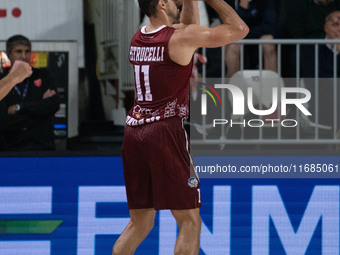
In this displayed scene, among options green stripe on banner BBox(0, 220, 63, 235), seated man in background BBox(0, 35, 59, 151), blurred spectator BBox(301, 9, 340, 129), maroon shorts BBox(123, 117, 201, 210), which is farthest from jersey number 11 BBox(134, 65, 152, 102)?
blurred spectator BBox(301, 9, 340, 129)

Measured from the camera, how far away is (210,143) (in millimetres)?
6262

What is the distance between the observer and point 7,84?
6062 mm

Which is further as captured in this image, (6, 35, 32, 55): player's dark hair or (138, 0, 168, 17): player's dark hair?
(6, 35, 32, 55): player's dark hair

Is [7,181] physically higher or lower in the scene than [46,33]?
lower

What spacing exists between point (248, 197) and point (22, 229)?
1.60 m

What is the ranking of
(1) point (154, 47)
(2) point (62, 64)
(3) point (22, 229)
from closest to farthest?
(1) point (154, 47), (3) point (22, 229), (2) point (62, 64)

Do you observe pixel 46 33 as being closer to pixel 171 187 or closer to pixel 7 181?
pixel 7 181

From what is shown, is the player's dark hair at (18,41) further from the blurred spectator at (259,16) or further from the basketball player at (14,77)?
the blurred spectator at (259,16)

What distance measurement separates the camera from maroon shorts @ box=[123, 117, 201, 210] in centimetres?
477

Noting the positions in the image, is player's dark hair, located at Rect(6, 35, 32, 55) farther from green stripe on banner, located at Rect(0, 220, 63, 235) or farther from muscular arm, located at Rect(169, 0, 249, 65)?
muscular arm, located at Rect(169, 0, 249, 65)

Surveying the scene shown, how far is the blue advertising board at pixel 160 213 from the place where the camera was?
593 centimetres

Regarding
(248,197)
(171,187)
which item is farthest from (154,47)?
(248,197)

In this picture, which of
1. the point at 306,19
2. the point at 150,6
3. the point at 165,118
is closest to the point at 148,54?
the point at 150,6

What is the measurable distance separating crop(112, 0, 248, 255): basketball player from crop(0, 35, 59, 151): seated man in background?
142 cm
